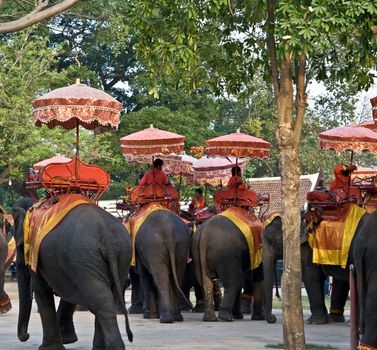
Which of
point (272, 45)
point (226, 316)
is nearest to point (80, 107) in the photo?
point (272, 45)

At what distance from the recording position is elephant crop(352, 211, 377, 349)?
31.1 ft

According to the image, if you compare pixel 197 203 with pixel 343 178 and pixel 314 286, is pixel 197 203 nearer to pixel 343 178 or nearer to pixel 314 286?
pixel 314 286

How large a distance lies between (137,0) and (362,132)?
6.16m

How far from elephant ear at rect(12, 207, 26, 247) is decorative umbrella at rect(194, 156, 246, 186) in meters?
8.84

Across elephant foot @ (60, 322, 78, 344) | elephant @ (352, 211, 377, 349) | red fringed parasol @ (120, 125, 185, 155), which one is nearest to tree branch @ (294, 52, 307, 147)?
elephant @ (352, 211, 377, 349)

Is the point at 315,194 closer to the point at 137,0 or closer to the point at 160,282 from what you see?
the point at 160,282

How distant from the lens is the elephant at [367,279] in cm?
948

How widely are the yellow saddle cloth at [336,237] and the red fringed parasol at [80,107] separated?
397 centimetres

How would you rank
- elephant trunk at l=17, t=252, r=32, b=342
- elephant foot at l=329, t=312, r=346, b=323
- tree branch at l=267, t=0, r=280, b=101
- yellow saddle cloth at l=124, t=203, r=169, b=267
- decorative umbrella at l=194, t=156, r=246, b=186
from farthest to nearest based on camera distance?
decorative umbrella at l=194, t=156, r=246, b=186, yellow saddle cloth at l=124, t=203, r=169, b=267, elephant foot at l=329, t=312, r=346, b=323, elephant trunk at l=17, t=252, r=32, b=342, tree branch at l=267, t=0, r=280, b=101

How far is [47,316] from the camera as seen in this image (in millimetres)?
11688

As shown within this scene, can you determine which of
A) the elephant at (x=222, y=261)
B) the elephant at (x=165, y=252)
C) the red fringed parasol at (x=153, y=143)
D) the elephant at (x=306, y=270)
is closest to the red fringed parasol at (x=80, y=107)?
the elephant at (x=165, y=252)

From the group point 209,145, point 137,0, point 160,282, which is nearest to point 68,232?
point 137,0

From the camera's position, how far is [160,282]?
52.0ft

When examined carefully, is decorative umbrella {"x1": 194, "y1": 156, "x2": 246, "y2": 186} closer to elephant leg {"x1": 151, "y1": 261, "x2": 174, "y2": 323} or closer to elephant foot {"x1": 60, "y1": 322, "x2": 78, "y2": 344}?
elephant leg {"x1": 151, "y1": 261, "x2": 174, "y2": 323}
